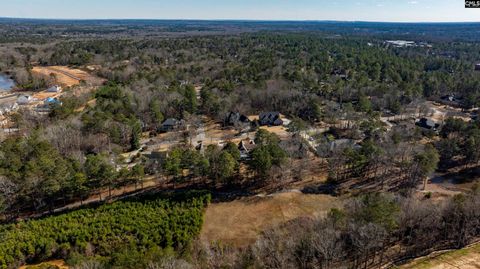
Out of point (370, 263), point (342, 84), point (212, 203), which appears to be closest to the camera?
point (370, 263)

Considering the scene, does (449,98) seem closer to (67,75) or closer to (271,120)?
(271,120)

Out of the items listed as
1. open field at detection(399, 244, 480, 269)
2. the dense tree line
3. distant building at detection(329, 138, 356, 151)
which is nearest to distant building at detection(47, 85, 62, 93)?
the dense tree line

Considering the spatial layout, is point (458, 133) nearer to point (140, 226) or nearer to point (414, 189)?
point (414, 189)

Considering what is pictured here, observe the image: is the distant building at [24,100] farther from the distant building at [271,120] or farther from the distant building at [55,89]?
the distant building at [271,120]

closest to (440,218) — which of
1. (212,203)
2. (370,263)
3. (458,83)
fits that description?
(370,263)

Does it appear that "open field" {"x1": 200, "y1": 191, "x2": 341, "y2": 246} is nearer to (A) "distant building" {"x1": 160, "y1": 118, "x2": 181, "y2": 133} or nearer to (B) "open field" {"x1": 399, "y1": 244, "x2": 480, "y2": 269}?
(B) "open field" {"x1": 399, "y1": 244, "x2": 480, "y2": 269}
